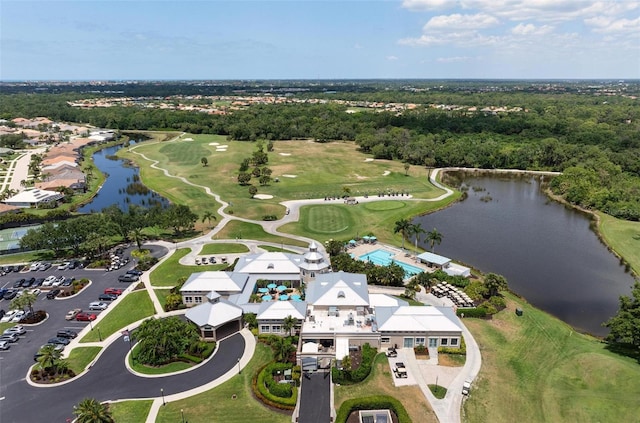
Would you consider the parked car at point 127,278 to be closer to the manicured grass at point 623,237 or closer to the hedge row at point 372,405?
the hedge row at point 372,405

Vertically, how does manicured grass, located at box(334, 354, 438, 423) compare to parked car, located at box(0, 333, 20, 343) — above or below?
below

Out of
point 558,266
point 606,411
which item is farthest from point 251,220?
point 606,411

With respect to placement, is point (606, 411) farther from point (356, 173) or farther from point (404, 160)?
point (404, 160)

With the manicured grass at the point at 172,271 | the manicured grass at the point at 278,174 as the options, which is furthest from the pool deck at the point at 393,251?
the manicured grass at the point at 278,174

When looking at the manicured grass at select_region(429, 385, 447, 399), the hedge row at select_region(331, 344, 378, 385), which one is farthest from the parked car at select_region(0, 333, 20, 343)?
the manicured grass at select_region(429, 385, 447, 399)

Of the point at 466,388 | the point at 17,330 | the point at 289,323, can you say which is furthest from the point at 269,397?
the point at 17,330

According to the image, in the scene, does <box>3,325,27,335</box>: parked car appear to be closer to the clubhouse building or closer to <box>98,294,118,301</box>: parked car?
<box>98,294,118,301</box>: parked car
